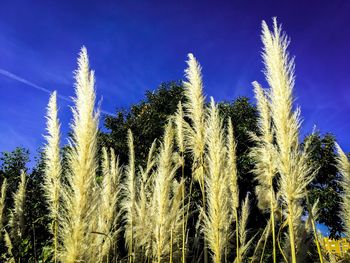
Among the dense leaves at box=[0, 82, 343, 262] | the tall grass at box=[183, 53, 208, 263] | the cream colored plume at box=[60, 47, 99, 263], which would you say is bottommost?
the cream colored plume at box=[60, 47, 99, 263]

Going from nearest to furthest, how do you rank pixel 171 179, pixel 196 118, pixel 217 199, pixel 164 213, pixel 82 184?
pixel 82 184
pixel 217 199
pixel 164 213
pixel 171 179
pixel 196 118

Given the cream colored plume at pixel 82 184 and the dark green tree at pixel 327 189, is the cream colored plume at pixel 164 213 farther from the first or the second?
the dark green tree at pixel 327 189

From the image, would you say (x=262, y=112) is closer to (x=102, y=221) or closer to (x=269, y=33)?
(x=269, y=33)

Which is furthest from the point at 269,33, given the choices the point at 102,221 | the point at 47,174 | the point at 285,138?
the point at 102,221

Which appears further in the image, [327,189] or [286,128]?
[327,189]

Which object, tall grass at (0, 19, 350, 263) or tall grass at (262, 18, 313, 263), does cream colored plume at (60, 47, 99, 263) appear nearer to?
tall grass at (0, 19, 350, 263)

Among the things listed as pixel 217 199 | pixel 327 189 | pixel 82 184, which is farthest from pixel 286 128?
pixel 327 189

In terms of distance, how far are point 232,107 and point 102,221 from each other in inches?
413

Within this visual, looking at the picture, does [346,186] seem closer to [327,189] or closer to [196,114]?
[196,114]

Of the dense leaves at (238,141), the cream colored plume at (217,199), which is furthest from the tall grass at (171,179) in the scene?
the dense leaves at (238,141)

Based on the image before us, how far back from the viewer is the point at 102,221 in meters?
4.29

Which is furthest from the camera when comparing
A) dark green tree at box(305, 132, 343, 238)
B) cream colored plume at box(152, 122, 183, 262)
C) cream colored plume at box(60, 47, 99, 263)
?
dark green tree at box(305, 132, 343, 238)

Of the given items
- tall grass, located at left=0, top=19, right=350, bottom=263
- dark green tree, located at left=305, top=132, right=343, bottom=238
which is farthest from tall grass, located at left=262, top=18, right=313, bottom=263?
dark green tree, located at left=305, top=132, right=343, bottom=238

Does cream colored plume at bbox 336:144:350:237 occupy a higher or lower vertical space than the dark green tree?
lower
